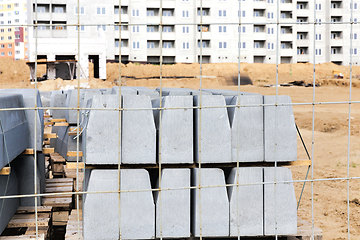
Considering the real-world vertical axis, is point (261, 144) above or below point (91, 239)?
above

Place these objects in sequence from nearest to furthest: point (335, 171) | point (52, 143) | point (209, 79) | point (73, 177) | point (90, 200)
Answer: point (90, 200), point (73, 177), point (52, 143), point (335, 171), point (209, 79)

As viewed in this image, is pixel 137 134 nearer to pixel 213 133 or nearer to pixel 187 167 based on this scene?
pixel 187 167

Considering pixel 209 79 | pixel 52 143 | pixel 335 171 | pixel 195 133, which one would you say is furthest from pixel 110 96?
pixel 209 79

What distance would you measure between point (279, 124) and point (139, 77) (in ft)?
125

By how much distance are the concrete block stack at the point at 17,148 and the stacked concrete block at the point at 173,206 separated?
3.98ft

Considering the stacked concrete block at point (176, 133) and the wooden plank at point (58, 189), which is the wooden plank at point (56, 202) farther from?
the stacked concrete block at point (176, 133)

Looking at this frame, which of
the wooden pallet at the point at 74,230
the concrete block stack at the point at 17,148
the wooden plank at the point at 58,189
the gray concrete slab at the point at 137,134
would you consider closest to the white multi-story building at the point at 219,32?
the wooden plank at the point at 58,189

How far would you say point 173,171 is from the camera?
4.72 metres

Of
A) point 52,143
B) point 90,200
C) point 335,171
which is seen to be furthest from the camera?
point 335,171

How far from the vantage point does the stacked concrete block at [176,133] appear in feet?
15.4

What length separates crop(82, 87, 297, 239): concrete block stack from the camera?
461 centimetres

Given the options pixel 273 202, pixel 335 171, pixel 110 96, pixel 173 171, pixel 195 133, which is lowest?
pixel 335 171

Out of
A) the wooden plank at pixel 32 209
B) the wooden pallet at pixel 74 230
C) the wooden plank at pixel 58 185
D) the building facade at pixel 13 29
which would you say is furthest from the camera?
the building facade at pixel 13 29

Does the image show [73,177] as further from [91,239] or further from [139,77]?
[139,77]
